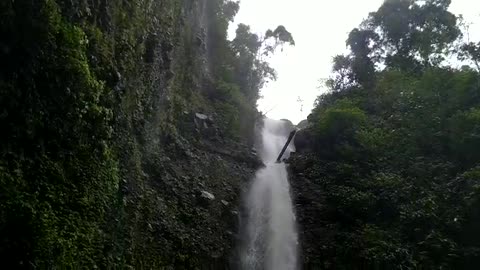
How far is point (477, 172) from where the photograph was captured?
11.2m

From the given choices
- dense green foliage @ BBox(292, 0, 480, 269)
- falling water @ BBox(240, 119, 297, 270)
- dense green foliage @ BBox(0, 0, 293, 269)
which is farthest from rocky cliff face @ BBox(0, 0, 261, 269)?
dense green foliage @ BBox(292, 0, 480, 269)

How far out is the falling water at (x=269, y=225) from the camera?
11.8 meters

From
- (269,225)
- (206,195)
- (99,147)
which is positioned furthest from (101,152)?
(269,225)

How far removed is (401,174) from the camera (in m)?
13.7

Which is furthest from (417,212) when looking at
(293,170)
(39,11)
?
(39,11)

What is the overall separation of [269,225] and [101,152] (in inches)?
290

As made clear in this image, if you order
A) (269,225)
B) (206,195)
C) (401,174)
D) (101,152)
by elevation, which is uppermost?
(401,174)

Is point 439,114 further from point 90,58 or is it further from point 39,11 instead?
point 39,11

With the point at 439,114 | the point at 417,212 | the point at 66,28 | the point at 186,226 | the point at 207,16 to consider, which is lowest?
the point at 186,226

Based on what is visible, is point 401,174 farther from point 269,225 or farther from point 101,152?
point 101,152

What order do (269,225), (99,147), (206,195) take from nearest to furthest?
(99,147) → (206,195) → (269,225)

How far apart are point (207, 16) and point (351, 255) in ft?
55.8

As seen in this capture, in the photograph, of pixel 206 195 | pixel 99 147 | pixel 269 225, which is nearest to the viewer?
pixel 99 147

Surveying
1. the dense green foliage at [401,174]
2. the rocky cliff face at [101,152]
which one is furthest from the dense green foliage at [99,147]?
the dense green foliage at [401,174]
